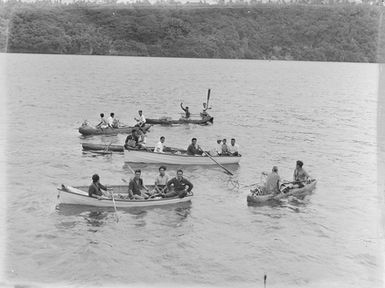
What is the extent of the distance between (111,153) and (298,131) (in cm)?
2670

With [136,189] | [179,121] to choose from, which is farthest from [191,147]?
[179,121]

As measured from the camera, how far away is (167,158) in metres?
33.1

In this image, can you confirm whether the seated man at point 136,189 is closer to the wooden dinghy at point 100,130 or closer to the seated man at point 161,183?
the seated man at point 161,183

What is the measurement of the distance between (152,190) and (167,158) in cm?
862

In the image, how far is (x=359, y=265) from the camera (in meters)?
18.6

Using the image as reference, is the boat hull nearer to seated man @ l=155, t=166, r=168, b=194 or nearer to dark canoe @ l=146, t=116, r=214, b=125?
seated man @ l=155, t=166, r=168, b=194

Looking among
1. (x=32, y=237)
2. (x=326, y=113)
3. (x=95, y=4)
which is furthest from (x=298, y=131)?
(x=95, y=4)

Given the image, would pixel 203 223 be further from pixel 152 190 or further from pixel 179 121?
pixel 179 121

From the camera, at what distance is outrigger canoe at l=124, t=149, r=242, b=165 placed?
32.8 metres

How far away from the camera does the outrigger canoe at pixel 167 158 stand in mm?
32750

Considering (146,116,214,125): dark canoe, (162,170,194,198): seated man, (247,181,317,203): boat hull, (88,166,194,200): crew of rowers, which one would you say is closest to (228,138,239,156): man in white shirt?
(247,181,317,203): boat hull

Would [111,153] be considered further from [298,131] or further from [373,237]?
[298,131]

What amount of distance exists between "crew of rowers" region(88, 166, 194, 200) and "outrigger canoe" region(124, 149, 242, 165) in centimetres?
760

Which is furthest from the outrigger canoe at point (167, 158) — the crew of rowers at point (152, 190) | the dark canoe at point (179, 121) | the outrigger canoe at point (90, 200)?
the dark canoe at point (179, 121)
